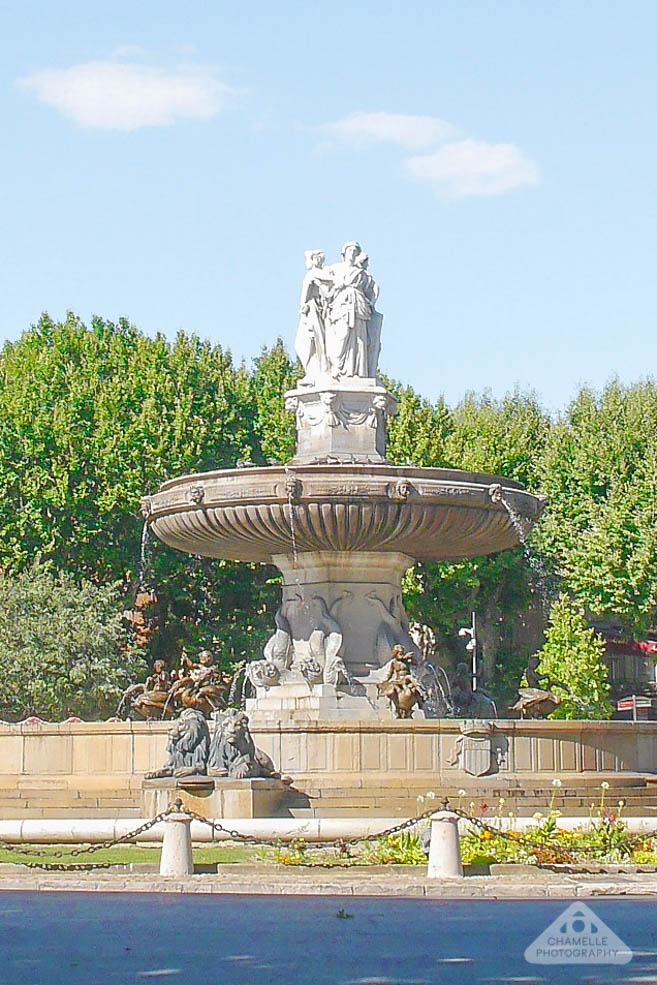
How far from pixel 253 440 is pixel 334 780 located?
21.6 m

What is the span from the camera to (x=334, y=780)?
19.8m

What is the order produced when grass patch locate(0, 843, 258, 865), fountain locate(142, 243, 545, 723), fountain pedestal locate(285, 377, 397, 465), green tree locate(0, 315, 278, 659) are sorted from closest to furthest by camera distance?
1. grass patch locate(0, 843, 258, 865)
2. fountain locate(142, 243, 545, 723)
3. fountain pedestal locate(285, 377, 397, 465)
4. green tree locate(0, 315, 278, 659)

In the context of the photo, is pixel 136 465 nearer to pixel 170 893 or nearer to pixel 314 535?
pixel 314 535

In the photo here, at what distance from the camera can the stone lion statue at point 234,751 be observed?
18703mm

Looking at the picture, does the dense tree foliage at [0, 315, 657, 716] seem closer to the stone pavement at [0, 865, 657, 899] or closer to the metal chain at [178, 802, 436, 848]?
the metal chain at [178, 802, 436, 848]

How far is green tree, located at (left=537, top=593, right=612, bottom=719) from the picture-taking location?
41.6 metres

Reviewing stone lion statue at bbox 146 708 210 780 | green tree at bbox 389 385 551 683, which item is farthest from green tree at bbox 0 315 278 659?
stone lion statue at bbox 146 708 210 780

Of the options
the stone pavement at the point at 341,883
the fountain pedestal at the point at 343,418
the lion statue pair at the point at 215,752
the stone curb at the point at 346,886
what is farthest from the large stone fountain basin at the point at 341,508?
the stone curb at the point at 346,886

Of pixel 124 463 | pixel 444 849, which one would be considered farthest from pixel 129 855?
pixel 124 463

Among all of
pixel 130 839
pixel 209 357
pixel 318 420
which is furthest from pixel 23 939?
pixel 209 357

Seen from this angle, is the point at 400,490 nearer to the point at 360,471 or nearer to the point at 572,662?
the point at 360,471

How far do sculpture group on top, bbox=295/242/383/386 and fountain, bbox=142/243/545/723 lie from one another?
21 mm

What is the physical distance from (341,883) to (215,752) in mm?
4979

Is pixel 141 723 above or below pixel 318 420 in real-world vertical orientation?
below
